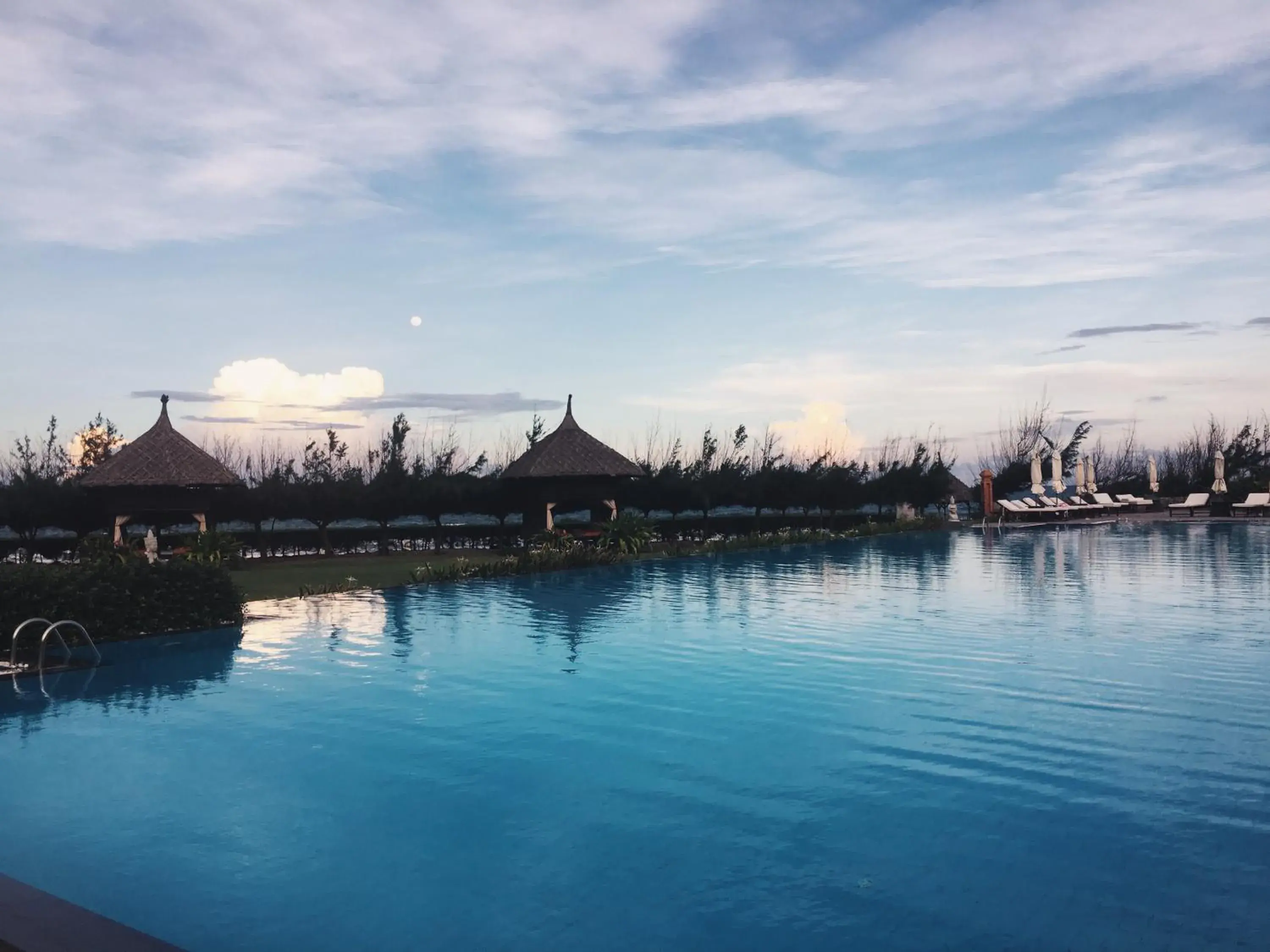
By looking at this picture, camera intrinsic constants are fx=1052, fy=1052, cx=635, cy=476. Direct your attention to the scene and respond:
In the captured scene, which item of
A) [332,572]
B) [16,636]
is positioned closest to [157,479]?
[332,572]

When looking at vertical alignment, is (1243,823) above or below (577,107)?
below

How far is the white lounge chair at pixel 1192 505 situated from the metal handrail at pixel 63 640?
117 feet

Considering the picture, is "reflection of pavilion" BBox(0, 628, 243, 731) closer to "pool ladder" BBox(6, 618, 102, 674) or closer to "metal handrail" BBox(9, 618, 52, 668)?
"pool ladder" BBox(6, 618, 102, 674)

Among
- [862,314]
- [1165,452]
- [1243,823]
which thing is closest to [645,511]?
[862,314]

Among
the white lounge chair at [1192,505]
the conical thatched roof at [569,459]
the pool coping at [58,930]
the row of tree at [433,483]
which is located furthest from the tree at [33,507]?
the white lounge chair at [1192,505]

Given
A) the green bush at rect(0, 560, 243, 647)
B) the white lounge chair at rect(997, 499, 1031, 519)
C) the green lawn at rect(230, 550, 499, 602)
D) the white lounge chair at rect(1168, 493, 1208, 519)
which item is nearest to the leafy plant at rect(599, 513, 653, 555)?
the green lawn at rect(230, 550, 499, 602)

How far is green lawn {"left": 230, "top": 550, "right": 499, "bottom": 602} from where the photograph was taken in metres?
20.2

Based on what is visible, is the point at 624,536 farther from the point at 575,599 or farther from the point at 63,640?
the point at 63,640

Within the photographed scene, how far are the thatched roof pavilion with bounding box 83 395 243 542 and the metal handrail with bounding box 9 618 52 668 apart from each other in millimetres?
11883

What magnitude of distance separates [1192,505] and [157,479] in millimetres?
34484

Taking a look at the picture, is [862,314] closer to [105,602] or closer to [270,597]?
[270,597]

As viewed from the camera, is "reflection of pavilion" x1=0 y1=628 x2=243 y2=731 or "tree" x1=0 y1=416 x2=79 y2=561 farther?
"tree" x1=0 y1=416 x2=79 y2=561

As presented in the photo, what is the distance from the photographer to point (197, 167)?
1769cm

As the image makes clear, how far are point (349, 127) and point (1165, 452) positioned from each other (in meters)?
47.9
